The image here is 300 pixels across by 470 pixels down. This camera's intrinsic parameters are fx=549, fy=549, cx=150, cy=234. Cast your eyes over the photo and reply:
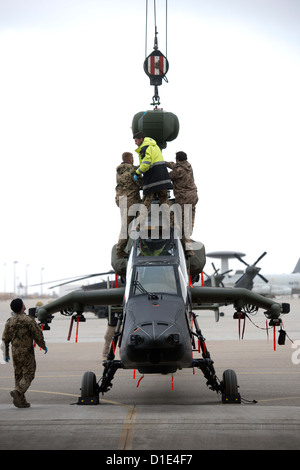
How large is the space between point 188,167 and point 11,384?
657cm

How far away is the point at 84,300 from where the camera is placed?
1132cm

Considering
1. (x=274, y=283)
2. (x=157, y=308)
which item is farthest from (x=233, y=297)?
(x=274, y=283)

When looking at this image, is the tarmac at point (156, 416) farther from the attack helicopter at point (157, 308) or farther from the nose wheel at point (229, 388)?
the attack helicopter at point (157, 308)

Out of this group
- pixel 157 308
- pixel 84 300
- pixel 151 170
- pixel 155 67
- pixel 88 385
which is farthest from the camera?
pixel 155 67

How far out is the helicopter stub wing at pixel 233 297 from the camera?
11.1 metres

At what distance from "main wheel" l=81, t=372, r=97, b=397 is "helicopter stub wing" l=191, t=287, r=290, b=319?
2.81 m

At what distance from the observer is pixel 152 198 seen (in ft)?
37.1

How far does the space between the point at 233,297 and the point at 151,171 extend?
306 centimetres

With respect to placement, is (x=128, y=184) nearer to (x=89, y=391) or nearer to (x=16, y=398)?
(x=89, y=391)

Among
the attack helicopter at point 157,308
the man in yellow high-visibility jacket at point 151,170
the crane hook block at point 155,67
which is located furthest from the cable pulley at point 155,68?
the attack helicopter at point 157,308

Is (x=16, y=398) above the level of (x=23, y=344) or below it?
Result: below

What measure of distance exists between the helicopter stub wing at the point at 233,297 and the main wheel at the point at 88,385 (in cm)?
281

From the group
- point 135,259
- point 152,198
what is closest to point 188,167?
point 152,198
